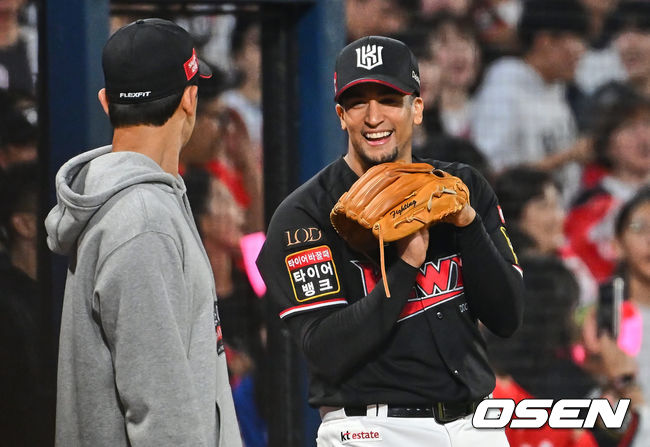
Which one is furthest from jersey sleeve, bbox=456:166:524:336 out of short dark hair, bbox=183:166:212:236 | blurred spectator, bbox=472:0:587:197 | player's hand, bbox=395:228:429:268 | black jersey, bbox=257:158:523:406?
blurred spectator, bbox=472:0:587:197

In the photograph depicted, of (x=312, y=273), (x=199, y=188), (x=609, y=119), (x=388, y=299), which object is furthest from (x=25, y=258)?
(x=609, y=119)

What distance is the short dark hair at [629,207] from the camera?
430cm

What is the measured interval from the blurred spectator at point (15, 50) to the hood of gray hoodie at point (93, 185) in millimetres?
1100

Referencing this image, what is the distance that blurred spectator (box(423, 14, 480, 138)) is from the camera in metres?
4.03

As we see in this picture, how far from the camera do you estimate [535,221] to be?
13.7 ft

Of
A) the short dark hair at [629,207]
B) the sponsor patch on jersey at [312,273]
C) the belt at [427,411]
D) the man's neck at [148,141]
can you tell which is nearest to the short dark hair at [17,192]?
the sponsor patch on jersey at [312,273]

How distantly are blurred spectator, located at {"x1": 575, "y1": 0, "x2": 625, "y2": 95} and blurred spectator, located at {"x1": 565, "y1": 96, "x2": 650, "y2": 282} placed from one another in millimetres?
130

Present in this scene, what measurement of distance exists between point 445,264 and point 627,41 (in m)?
2.60

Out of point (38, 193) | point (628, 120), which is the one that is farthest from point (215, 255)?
point (628, 120)

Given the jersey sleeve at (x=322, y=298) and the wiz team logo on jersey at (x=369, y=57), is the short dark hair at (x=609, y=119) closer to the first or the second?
the wiz team logo on jersey at (x=369, y=57)

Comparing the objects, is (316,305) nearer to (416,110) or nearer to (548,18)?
(416,110)

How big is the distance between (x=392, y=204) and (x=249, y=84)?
53.6 inches

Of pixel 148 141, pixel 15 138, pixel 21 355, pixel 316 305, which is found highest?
pixel 15 138

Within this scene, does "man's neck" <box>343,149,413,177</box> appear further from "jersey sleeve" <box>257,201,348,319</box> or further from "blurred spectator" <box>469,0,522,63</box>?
"blurred spectator" <box>469,0,522,63</box>
